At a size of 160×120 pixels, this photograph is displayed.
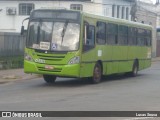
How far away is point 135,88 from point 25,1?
37.9 m

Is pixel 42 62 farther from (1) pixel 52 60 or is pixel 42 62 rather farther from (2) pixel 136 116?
(2) pixel 136 116

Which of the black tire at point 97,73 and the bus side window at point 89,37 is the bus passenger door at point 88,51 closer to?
the bus side window at point 89,37

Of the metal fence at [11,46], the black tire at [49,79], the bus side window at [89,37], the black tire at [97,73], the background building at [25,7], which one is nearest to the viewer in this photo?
the bus side window at [89,37]

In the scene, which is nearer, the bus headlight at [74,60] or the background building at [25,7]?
the bus headlight at [74,60]

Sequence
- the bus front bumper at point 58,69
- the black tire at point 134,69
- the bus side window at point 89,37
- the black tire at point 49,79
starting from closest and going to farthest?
the bus front bumper at point 58,69, the bus side window at point 89,37, the black tire at point 49,79, the black tire at point 134,69

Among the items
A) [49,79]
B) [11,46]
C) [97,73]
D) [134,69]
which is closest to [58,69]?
[49,79]

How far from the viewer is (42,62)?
68.0 feet

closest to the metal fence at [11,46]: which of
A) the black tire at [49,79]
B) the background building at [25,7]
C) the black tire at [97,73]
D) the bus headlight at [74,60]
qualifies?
the black tire at [49,79]

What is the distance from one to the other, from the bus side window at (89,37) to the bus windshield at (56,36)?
555mm

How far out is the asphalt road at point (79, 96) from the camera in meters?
14.4

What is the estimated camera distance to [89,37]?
2152cm

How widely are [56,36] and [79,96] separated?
397cm

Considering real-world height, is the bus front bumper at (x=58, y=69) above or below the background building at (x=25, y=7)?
below

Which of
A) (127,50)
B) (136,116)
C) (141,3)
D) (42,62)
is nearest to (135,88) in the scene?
(42,62)
